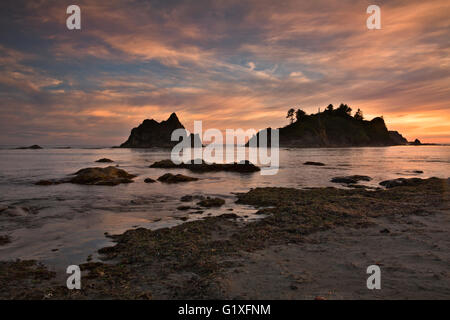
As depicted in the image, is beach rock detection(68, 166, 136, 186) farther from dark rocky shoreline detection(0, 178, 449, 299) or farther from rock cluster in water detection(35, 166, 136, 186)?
dark rocky shoreline detection(0, 178, 449, 299)

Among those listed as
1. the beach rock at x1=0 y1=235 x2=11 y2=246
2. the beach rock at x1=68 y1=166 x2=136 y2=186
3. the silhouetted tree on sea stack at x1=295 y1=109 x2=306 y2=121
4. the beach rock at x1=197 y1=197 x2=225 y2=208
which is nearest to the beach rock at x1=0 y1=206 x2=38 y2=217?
the beach rock at x1=0 y1=235 x2=11 y2=246

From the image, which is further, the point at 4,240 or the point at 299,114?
the point at 299,114

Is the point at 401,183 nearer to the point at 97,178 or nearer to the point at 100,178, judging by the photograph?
the point at 100,178

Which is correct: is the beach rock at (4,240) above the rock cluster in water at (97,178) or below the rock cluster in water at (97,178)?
below

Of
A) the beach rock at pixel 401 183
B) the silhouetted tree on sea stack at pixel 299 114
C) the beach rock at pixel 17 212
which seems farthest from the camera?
the silhouetted tree on sea stack at pixel 299 114

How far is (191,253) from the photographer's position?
7.03 m

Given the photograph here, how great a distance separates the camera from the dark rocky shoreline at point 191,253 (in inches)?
201

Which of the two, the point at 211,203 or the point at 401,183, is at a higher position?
the point at 401,183

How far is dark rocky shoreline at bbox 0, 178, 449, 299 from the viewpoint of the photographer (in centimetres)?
512

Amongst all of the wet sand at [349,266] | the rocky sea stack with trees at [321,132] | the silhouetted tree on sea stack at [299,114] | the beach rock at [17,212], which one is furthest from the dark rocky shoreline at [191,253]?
the silhouetted tree on sea stack at [299,114]

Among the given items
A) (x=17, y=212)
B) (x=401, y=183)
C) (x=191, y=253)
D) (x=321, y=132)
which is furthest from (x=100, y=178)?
(x=321, y=132)

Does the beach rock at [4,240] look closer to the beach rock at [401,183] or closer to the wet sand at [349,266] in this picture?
the wet sand at [349,266]
